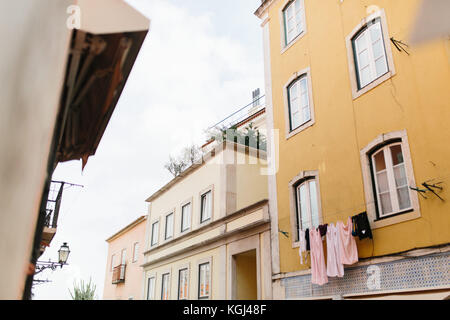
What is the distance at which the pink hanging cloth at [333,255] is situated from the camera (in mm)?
8812

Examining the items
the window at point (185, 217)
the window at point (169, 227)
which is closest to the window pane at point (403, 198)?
the window at point (185, 217)

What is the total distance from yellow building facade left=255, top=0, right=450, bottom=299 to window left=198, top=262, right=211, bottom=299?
13.3 feet

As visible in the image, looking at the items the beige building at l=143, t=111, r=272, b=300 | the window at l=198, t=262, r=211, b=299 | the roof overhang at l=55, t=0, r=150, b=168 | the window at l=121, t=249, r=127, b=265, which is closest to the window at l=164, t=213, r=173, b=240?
the beige building at l=143, t=111, r=272, b=300

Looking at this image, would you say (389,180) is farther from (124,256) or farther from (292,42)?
(124,256)

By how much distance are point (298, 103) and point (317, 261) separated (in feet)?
15.0

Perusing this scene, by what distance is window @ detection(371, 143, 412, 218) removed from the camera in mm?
8117

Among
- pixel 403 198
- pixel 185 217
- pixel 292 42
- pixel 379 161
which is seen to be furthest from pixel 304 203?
pixel 185 217

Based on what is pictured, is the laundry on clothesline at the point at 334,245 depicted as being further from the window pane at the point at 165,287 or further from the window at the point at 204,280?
the window pane at the point at 165,287

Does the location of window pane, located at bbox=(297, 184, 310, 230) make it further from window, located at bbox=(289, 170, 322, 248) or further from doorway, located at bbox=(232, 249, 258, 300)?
doorway, located at bbox=(232, 249, 258, 300)

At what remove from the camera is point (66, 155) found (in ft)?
11.8

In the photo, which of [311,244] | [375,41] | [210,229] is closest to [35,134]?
[311,244]

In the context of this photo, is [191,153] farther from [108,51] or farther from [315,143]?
[108,51]

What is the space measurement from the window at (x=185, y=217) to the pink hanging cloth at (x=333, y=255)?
868cm
